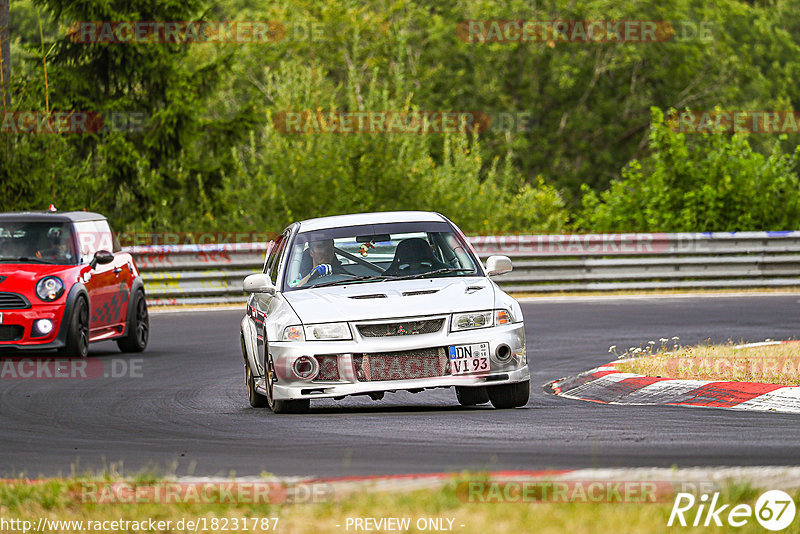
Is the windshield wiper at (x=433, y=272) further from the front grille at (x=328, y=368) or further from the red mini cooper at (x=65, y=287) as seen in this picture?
the red mini cooper at (x=65, y=287)

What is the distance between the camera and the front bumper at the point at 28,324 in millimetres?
15672

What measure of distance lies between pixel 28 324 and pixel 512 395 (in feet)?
22.7

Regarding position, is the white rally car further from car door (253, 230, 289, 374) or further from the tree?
the tree

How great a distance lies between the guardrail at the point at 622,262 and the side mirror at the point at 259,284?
14.3 meters

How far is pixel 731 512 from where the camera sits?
574 cm

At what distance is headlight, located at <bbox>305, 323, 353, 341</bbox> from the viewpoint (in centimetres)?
1034

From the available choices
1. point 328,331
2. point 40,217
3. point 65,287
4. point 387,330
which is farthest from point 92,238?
point 387,330

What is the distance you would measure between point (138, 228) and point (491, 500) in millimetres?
26980

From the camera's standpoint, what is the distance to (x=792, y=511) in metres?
5.71

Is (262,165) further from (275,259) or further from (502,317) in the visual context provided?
(502,317)

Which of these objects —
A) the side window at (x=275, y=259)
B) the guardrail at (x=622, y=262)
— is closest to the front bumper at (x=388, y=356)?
the side window at (x=275, y=259)

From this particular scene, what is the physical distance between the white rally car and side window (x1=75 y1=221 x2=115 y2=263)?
594cm

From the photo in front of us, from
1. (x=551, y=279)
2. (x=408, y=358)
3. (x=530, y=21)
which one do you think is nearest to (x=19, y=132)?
(x=551, y=279)

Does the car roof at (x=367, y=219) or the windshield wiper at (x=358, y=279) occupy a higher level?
the car roof at (x=367, y=219)
